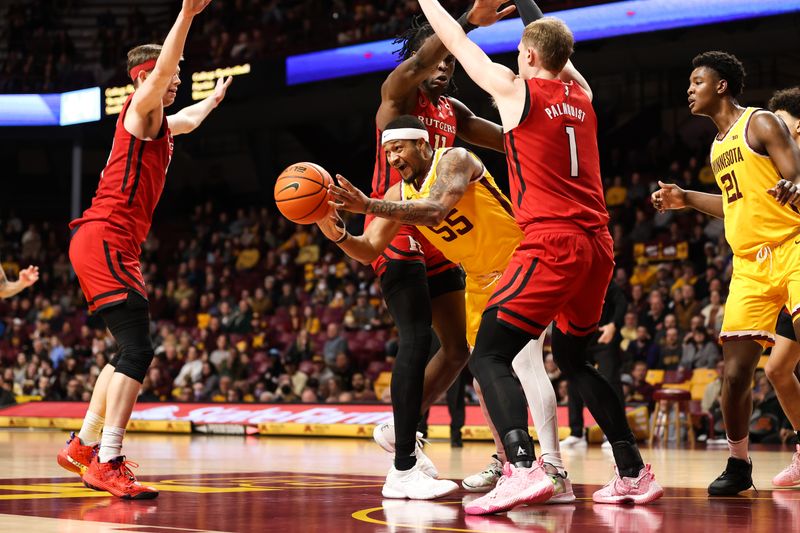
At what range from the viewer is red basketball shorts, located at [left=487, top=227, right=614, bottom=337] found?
4.66m

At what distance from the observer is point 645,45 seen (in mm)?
18484

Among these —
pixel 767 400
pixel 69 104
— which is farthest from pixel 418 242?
pixel 69 104

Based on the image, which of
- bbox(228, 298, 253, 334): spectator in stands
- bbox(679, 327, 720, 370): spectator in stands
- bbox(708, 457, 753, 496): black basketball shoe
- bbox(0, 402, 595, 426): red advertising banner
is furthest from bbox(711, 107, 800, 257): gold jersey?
bbox(228, 298, 253, 334): spectator in stands

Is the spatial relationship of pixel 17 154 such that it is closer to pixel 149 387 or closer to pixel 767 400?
pixel 149 387

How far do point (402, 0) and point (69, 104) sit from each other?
836 cm

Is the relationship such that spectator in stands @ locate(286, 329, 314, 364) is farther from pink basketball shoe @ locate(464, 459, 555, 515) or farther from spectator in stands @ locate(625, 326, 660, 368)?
pink basketball shoe @ locate(464, 459, 555, 515)

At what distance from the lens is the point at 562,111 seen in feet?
16.0

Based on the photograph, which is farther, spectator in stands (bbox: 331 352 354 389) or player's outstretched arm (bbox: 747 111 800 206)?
spectator in stands (bbox: 331 352 354 389)

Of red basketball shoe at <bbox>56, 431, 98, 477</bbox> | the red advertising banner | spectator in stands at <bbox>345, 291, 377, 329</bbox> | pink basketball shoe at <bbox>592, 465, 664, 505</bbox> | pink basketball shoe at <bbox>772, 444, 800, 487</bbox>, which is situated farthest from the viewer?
spectator in stands at <bbox>345, 291, 377, 329</bbox>

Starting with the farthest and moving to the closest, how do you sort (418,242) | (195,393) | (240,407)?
(195,393) → (240,407) → (418,242)

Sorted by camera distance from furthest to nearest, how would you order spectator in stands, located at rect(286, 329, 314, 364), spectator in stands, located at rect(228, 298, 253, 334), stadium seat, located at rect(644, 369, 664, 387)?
spectator in stands, located at rect(228, 298, 253, 334), spectator in stands, located at rect(286, 329, 314, 364), stadium seat, located at rect(644, 369, 664, 387)

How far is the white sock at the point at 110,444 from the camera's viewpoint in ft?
18.2

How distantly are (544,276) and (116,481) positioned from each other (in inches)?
101

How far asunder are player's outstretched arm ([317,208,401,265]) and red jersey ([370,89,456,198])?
614 millimetres
